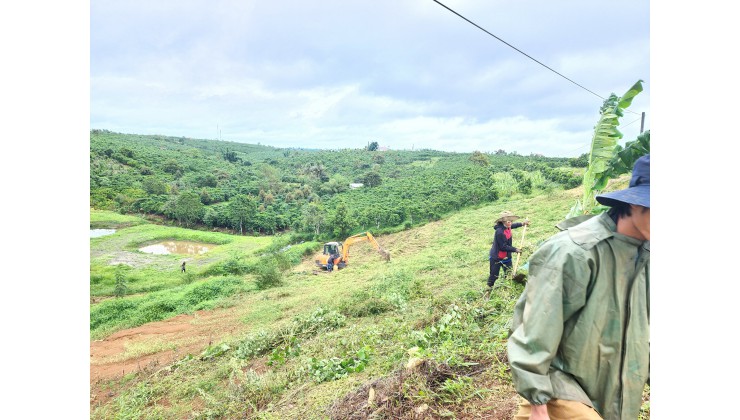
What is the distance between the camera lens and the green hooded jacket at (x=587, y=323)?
2.59 feet

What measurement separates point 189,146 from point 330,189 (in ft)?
19.7

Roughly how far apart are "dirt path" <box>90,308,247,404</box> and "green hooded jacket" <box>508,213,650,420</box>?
15.2ft

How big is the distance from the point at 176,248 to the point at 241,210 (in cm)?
275

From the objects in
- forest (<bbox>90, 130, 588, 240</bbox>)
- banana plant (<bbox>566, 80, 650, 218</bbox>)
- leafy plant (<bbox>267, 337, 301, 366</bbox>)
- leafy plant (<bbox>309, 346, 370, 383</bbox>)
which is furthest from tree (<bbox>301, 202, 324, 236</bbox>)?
banana plant (<bbox>566, 80, 650, 218</bbox>)

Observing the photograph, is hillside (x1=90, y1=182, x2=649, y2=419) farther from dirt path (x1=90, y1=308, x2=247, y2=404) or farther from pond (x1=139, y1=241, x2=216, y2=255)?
pond (x1=139, y1=241, x2=216, y2=255)

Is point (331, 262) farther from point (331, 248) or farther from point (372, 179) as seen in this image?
point (372, 179)

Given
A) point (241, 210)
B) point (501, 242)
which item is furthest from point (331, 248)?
point (501, 242)

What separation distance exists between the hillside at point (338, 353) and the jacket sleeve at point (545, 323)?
1195mm

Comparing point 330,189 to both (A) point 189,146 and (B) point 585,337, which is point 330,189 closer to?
(A) point 189,146

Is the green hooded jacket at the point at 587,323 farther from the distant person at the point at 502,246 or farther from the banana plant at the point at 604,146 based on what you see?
the distant person at the point at 502,246

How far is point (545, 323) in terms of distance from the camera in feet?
2.57

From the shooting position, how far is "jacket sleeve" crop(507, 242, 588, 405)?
785mm
